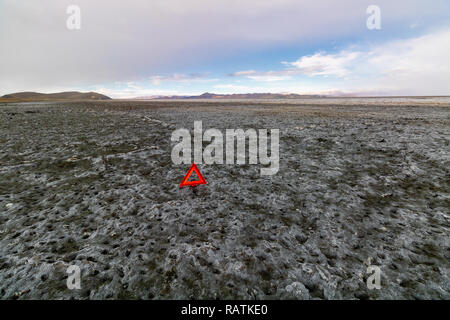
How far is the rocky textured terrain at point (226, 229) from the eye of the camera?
379 cm

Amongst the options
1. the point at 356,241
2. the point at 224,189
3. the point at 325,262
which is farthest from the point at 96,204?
the point at 356,241

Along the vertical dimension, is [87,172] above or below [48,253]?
above

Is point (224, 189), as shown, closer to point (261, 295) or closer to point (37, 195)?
point (261, 295)

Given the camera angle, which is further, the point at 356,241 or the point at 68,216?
the point at 68,216

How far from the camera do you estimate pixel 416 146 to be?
12406mm

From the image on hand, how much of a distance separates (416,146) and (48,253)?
58.4ft

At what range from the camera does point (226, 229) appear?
5371 millimetres

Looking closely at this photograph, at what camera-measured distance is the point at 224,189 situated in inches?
303

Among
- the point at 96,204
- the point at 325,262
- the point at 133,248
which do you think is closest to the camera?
the point at 325,262

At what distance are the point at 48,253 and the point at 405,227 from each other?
8.69m

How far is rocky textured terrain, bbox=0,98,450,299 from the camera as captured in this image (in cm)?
379
